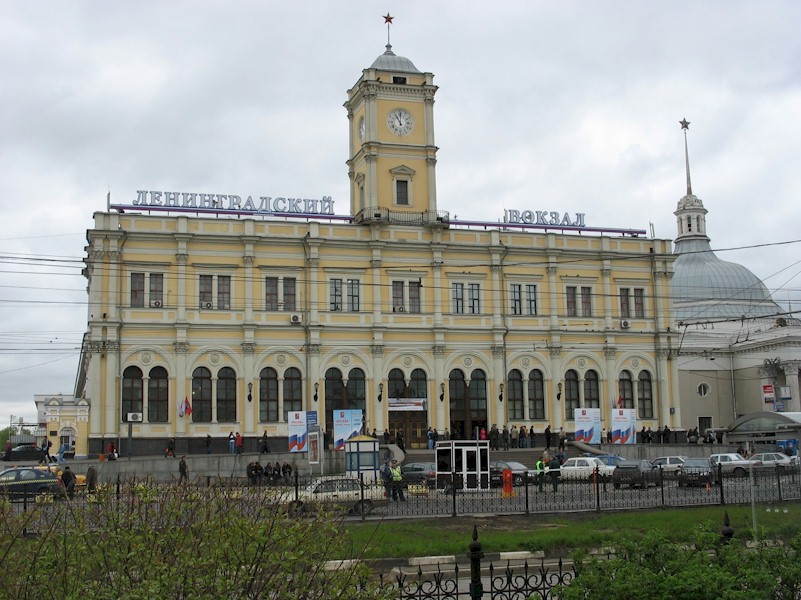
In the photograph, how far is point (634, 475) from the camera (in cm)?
3766

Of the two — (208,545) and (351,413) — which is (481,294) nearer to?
(351,413)

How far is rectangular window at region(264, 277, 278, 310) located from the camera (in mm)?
56375

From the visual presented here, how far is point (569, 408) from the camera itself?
60.8 meters

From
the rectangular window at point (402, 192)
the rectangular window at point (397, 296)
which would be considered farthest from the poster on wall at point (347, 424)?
the rectangular window at point (402, 192)

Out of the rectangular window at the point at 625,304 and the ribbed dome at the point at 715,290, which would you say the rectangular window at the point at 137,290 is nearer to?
the rectangular window at the point at 625,304

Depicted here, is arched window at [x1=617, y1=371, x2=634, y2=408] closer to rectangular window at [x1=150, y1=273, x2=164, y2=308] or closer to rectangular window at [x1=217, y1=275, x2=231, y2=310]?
rectangular window at [x1=217, y1=275, x2=231, y2=310]

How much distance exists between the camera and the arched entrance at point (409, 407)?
5712 cm

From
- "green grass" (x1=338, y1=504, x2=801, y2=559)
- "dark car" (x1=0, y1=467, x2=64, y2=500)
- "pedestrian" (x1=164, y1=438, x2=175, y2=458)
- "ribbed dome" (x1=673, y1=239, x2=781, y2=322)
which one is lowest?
"green grass" (x1=338, y1=504, x2=801, y2=559)

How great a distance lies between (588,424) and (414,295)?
1270cm

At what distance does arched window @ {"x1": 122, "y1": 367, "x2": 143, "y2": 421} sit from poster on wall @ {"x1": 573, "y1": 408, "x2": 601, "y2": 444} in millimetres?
24080

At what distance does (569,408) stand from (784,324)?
27773mm

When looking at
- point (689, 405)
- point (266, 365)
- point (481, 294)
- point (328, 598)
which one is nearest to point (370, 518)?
point (328, 598)

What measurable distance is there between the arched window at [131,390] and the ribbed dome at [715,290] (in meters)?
51.5

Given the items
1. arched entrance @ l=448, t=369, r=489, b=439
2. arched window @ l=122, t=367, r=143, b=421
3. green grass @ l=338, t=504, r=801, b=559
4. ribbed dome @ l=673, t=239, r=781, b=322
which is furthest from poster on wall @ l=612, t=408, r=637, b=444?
ribbed dome @ l=673, t=239, r=781, b=322
